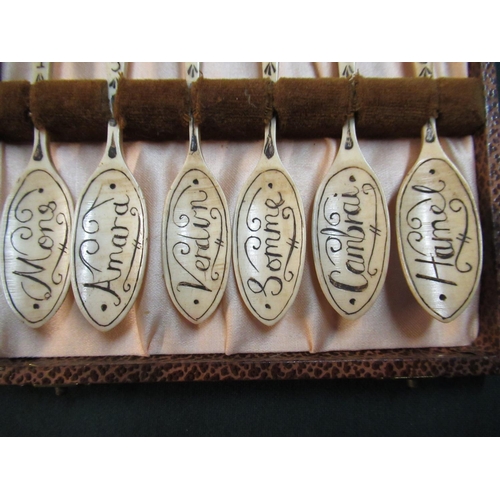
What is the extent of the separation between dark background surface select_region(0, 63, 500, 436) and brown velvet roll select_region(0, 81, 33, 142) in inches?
18.7

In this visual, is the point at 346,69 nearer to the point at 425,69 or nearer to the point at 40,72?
the point at 425,69

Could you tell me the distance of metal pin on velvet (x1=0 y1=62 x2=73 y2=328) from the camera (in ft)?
1.81

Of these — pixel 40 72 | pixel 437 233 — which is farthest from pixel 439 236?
pixel 40 72

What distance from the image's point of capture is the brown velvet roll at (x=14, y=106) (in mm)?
563

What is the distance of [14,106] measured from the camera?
563 mm

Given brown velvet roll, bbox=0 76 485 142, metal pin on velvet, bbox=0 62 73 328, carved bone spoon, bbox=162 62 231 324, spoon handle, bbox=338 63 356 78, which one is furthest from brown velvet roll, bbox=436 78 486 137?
metal pin on velvet, bbox=0 62 73 328

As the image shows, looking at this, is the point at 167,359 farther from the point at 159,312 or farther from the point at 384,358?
the point at 384,358

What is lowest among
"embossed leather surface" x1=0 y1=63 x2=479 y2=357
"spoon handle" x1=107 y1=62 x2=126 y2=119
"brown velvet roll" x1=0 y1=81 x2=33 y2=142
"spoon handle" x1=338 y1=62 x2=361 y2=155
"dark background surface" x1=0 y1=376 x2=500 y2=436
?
"dark background surface" x1=0 y1=376 x2=500 y2=436

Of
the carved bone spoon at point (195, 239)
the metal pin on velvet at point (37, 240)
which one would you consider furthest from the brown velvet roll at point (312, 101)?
the metal pin on velvet at point (37, 240)

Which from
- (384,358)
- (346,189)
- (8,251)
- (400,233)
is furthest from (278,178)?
(8,251)

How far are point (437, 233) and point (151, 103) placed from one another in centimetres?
54

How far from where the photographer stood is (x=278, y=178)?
1.93ft

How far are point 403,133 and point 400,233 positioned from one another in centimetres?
19

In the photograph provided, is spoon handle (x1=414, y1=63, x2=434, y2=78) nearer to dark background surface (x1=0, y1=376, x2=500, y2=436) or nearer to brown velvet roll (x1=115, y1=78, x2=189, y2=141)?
brown velvet roll (x1=115, y1=78, x2=189, y2=141)
